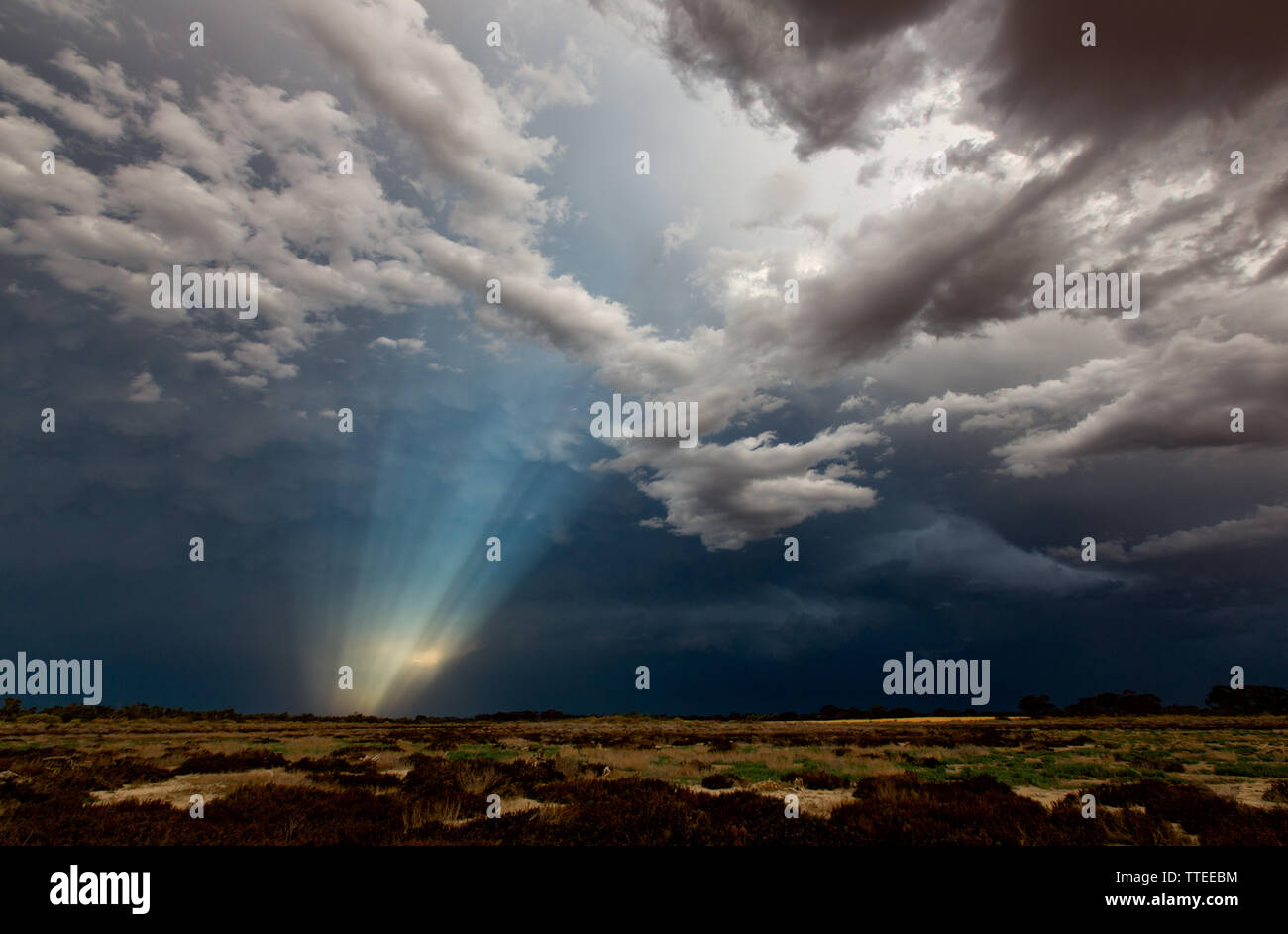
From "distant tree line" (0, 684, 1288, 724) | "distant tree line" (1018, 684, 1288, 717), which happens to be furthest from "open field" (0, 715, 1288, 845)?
"distant tree line" (1018, 684, 1288, 717)

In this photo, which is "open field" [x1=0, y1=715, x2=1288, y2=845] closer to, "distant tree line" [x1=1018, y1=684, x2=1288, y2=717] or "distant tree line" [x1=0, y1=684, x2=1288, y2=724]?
"distant tree line" [x1=0, y1=684, x2=1288, y2=724]

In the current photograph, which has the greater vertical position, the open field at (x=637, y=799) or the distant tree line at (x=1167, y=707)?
the open field at (x=637, y=799)

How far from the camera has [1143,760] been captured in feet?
70.8

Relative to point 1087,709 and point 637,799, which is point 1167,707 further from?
point 637,799

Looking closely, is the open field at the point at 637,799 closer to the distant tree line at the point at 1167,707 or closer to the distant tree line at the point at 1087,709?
the distant tree line at the point at 1087,709

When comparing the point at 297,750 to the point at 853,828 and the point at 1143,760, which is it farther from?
the point at 1143,760

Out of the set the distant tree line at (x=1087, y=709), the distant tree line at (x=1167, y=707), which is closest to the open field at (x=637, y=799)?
the distant tree line at (x=1087, y=709)

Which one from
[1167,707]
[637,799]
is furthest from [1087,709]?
[637,799]

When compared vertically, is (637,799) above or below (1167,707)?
above

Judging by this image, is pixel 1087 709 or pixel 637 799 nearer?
pixel 637 799
